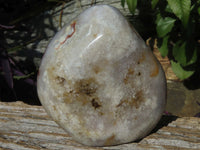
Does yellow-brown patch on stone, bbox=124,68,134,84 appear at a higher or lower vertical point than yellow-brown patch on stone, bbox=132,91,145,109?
higher

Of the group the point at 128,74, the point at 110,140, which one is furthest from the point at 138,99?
the point at 110,140

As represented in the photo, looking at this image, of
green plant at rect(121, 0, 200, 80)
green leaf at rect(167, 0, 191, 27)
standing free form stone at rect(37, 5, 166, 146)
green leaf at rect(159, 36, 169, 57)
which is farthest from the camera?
green leaf at rect(159, 36, 169, 57)

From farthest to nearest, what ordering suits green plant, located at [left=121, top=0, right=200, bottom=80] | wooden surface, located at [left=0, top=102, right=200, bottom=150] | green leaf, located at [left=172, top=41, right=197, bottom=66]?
green leaf, located at [left=172, top=41, right=197, bottom=66] < green plant, located at [left=121, top=0, right=200, bottom=80] < wooden surface, located at [left=0, top=102, right=200, bottom=150]

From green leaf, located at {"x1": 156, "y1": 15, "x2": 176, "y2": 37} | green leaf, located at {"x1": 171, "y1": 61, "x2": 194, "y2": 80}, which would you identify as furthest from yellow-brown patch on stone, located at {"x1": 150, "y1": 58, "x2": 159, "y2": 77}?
green leaf, located at {"x1": 171, "y1": 61, "x2": 194, "y2": 80}

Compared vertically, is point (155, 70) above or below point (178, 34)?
above

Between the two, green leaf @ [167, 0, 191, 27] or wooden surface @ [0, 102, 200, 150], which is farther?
green leaf @ [167, 0, 191, 27]

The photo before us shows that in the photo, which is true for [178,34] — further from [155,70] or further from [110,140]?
[110,140]

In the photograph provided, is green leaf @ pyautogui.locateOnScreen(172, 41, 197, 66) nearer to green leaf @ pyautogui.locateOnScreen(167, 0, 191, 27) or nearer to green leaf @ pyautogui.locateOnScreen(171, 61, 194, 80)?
green leaf @ pyautogui.locateOnScreen(171, 61, 194, 80)
